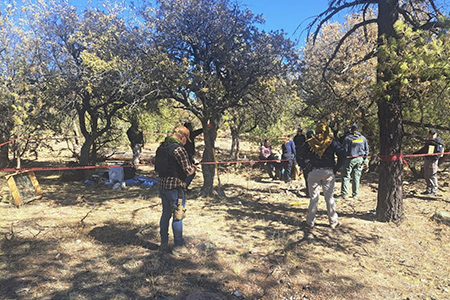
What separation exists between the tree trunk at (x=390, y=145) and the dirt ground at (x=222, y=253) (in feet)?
1.14

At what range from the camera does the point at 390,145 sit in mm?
4809

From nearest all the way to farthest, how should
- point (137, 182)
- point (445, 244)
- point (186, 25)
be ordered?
point (445, 244) → point (186, 25) → point (137, 182)

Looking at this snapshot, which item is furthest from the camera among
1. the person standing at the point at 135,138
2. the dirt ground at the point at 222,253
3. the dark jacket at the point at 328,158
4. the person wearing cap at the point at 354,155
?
the person standing at the point at 135,138

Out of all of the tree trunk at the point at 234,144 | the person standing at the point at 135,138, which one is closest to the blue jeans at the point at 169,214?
the person standing at the point at 135,138

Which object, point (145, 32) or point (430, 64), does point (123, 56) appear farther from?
point (430, 64)

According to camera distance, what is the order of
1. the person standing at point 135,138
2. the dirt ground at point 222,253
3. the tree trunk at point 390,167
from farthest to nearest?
the person standing at point 135,138 < the tree trunk at point 390,167 < the dirt ground at point 222,253

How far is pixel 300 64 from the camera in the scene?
21.4ft

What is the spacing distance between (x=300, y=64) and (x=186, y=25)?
Answer: 274cm

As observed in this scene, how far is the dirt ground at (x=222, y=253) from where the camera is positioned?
2.96 metres

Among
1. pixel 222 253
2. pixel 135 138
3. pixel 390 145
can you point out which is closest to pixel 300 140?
pixel 390 145

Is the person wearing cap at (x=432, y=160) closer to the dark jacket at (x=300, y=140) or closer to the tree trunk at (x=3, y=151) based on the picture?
the dark jacket at (x=300, y=140)

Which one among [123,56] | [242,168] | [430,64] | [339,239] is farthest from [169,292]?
[242,168]

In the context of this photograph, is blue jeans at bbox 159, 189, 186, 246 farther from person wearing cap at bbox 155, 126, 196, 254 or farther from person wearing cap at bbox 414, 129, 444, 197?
person wearing cap at bbox 414, 129, 444, 197

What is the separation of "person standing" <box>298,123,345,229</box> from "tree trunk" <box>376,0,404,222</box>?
977 millimetres
